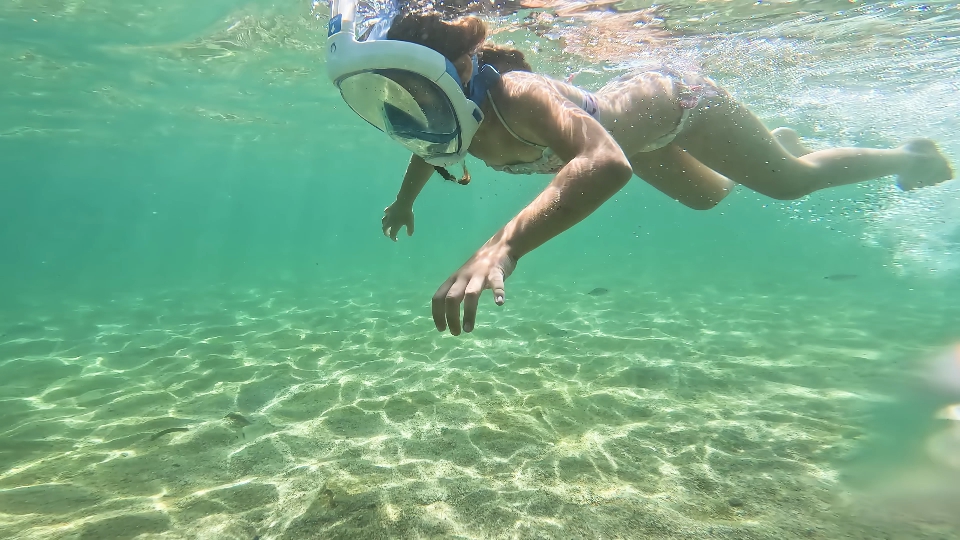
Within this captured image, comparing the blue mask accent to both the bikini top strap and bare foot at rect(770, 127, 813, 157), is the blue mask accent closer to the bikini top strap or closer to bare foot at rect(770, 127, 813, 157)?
the bikini top strap

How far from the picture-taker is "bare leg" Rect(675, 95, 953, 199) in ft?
10.5

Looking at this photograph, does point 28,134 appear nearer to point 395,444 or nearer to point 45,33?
point 45,33

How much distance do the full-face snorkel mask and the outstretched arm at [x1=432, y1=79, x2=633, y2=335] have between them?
39 cm

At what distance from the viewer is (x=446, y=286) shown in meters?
1.67

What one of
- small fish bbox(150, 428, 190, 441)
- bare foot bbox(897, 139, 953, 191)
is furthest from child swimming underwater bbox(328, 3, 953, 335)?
small fish bbox(150, 428, 190, 441)

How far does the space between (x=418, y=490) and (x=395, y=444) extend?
0.94m

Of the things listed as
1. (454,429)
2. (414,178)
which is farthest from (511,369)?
(414,178)

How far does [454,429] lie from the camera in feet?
15.0

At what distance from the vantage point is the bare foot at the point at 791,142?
3.95 metres

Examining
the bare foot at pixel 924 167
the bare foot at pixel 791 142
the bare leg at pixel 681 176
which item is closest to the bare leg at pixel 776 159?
the bare foot at pixel 924 167

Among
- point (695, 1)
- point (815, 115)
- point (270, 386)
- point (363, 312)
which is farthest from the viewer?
→ point (815, 115)

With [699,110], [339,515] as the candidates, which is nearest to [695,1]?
[699,110]

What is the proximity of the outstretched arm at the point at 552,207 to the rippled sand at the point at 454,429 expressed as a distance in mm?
2004

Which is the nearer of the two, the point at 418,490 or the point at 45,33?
the point at 418,490
